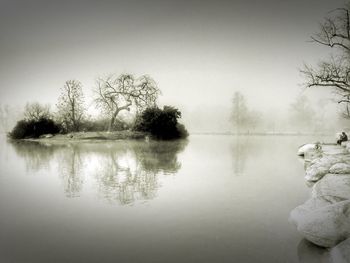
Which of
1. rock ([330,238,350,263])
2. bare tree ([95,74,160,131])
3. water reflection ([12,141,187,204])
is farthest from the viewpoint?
bare tree ([95,74,160,131])

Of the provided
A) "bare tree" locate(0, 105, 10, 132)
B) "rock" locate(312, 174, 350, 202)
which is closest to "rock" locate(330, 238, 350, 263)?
"rock" locate(312, 174, 350, 202)

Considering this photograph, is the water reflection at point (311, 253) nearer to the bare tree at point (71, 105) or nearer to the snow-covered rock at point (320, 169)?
the snow-covered rock at point (320, 169)

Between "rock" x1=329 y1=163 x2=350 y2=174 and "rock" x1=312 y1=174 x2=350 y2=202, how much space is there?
1.09ft

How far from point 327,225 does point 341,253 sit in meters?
0.31

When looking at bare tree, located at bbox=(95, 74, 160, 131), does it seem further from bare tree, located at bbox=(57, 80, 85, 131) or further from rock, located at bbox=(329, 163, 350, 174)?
rock, located at bbox=(329, 163, 350, 174)

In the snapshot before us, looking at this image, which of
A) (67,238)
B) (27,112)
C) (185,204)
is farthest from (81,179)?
(27,112)

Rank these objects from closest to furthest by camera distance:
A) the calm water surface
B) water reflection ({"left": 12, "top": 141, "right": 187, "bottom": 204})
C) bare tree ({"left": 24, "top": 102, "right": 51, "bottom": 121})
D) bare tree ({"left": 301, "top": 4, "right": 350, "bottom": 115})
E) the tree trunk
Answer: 1. the calm water surface
2. water reflection ({"left": 12, "top": 141, "right": 187, "bottom": 204})
3. bare tree ({"left": 301, "top": 4, "right": 350, "bottom": 115})
4. the tree trunk
5. bare tree ({"left": 24, "top": 102, "right": 51, "bottom": 121})

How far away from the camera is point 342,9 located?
905 centimetres

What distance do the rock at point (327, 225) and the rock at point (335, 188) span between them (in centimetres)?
62

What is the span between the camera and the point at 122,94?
52.1ft

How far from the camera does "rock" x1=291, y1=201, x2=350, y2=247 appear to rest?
2.71 meters

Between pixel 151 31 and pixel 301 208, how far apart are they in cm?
1020

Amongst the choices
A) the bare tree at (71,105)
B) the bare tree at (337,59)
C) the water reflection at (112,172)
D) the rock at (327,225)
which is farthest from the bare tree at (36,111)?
the rock at (327,225)

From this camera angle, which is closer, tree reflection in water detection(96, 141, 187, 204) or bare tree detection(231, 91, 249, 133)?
tree reflection in water detection(96, 141, 187, 204)
